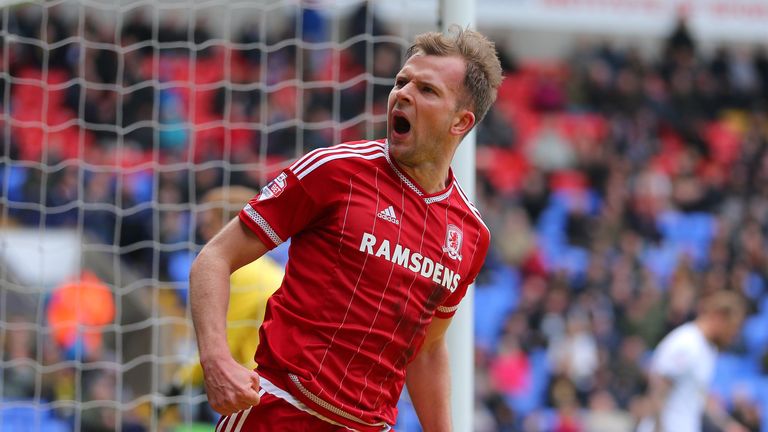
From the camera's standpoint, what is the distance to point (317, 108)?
456 inches

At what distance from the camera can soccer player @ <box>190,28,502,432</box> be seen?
3119 millimetres

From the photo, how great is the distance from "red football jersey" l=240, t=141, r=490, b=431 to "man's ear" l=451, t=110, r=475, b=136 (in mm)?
193

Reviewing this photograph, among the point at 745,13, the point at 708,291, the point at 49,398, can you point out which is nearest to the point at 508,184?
the point at 708,291

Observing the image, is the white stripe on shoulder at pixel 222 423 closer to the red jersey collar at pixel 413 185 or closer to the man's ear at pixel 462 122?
the red jersey collar at pixel 413 185

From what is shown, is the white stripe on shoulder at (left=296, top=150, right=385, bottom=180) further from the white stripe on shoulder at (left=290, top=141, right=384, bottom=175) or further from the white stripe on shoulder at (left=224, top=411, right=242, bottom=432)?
the white stripe on shoulder at (left=224, top=411, right=242, bottom=432)

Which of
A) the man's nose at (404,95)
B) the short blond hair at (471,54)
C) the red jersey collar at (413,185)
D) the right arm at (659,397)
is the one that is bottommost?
the right arm at (659,397)

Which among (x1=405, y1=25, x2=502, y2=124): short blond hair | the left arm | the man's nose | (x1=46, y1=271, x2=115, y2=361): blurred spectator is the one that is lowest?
(x1=46, y1=271, x2=115, y2=361): blurred spectator

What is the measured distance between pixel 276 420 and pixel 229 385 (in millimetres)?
363

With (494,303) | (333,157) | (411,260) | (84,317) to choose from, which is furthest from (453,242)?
(494,303)

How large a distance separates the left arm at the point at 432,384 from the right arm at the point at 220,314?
0.76 m

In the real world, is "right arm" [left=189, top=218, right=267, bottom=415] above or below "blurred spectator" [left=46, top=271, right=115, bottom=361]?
above

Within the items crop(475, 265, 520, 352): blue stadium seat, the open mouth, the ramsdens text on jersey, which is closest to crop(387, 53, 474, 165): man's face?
the open mouth

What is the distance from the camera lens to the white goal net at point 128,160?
6633 mm

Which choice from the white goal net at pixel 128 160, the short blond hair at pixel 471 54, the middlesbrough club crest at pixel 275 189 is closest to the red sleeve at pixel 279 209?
the middlesbrough club crest at pixel 275 189
